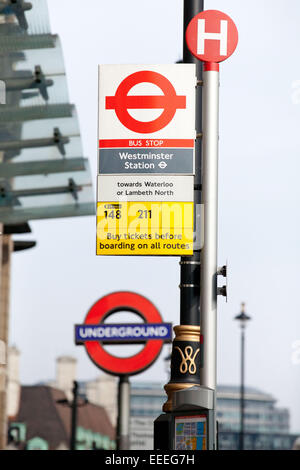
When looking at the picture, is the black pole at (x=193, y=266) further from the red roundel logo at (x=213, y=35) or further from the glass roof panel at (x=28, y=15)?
the glass roof panel at (x=28, y=15)

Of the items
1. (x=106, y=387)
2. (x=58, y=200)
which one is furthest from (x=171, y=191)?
(x=106, y=387)

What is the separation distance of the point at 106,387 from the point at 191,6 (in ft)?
564

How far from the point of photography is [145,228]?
999 cm

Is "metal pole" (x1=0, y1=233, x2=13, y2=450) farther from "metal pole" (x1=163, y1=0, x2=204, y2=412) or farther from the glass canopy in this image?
"metal pole" (x1=163, y1=0, x2=204, y2=412)

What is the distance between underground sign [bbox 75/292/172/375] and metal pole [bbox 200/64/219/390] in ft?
72.7

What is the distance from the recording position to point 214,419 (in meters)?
8.75

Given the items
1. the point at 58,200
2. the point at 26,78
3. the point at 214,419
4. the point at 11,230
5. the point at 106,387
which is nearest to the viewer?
the point at 214,419

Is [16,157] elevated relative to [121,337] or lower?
elevated

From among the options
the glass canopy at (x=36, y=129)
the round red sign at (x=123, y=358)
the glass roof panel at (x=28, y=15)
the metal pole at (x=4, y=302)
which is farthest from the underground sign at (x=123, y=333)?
the glass roof panel at (x=28, y=15)

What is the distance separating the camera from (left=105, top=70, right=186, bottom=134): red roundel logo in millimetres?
10250

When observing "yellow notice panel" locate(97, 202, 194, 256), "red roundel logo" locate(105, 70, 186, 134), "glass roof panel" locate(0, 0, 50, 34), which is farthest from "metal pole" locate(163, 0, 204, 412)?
"glass roof panel" locate(0, 0, 50, 34)

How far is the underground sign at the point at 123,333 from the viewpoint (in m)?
32.0

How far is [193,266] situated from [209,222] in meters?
0.49

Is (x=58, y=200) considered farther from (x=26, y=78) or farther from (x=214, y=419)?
(x=214, y=419)
